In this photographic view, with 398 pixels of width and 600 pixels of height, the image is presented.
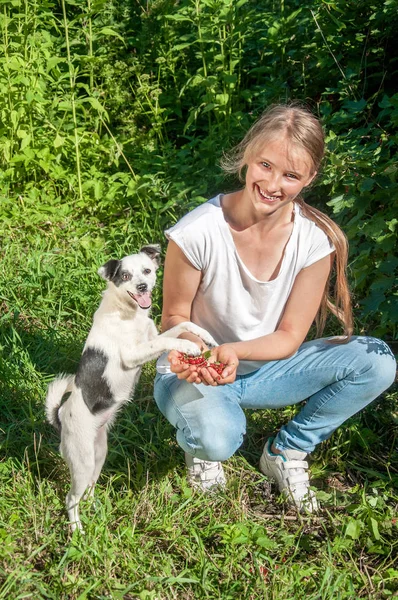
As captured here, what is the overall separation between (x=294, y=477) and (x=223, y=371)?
76 cm

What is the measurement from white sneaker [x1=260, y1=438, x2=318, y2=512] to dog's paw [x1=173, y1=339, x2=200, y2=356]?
743 mm

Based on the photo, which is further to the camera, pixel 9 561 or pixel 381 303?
pixel 381 303

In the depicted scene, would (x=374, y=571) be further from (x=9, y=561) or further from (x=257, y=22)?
(x=257, y=22)

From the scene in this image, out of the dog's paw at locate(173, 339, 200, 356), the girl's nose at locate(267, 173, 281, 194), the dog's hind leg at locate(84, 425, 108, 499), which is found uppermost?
the girl's nose at locate(267, 173, 281, 194)

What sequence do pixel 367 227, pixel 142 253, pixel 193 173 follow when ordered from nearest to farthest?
pixel 142 253 < pixel 367 227 < pixel 193 173

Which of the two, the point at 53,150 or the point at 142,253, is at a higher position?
the point at 142,253

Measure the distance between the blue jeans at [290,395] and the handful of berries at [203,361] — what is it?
0.63ft

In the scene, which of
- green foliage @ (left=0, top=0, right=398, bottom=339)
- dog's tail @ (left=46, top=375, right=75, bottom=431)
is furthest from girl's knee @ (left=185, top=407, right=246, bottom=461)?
green foliage @ (left=0, top=0, right=398, bottom=339)

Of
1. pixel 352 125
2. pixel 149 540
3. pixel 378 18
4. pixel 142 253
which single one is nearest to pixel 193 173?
pixel 352 125

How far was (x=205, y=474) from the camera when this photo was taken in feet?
10.3

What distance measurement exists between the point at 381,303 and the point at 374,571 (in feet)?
3.95

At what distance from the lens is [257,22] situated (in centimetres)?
566

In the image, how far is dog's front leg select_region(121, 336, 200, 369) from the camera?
279 cm

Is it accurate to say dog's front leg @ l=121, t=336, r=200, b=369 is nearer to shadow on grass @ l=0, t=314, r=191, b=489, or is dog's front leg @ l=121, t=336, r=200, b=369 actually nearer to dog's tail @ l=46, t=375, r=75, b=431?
dog's tail @ l=46, t=375, r=75, b=431
